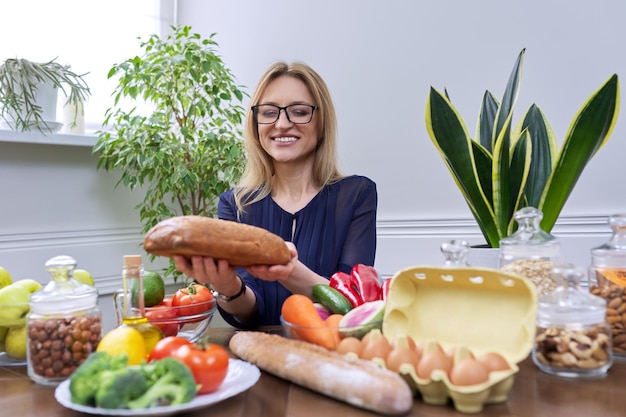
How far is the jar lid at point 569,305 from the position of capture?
89 centimetres

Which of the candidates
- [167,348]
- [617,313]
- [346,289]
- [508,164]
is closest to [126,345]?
[167,348]

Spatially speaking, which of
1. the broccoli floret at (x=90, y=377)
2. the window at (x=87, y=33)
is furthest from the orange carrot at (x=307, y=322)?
the window at (x=87, y=33)

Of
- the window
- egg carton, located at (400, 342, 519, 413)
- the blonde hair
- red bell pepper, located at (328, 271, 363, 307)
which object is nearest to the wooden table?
egg carton, located at (400, 342, 519, 413)

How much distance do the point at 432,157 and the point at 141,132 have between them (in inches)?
49.9

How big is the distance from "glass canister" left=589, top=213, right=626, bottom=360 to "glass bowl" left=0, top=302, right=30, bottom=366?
104 centimetres

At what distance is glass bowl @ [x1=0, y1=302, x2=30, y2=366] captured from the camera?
103 centimetres

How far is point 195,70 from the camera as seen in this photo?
246cm

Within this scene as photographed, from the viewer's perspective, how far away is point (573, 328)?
2.96 feet

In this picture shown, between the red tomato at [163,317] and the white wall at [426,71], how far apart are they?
5.18ft

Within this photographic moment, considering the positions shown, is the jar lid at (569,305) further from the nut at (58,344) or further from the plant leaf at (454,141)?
the nut at (58,344)

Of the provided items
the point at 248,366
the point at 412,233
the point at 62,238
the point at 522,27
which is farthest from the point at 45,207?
the point at 522,27

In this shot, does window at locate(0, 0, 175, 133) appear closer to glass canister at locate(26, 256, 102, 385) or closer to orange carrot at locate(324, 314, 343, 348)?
glass canister at locate(26, 256, 102, 385)

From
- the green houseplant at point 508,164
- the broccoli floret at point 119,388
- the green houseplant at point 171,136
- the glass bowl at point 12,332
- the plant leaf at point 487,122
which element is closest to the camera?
the broccoli floret at point 119,388

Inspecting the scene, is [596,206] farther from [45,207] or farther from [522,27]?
[45,207]
